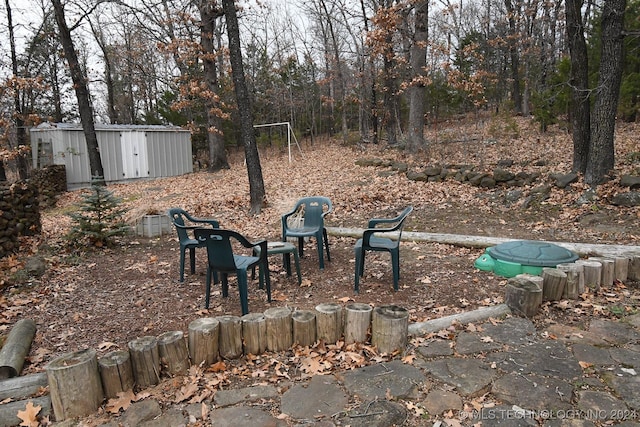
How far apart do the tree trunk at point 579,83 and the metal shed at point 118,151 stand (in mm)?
14123

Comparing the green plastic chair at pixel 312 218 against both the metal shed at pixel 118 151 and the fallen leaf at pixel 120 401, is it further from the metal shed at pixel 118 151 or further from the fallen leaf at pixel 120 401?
→ the metal shed at pixel 118 151

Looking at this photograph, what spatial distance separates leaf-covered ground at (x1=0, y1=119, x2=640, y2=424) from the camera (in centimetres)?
363

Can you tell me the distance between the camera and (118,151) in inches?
605

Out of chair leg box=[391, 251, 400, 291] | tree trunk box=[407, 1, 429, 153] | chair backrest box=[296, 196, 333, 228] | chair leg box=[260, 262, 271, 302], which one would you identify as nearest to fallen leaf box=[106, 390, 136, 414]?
chair leg box=[260, 262, 271, 302]

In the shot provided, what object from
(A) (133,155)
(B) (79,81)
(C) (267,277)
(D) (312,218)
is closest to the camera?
(C) (267,277)

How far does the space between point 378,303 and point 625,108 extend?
1238 centimetres

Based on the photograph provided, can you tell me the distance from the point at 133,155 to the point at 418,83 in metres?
10.9

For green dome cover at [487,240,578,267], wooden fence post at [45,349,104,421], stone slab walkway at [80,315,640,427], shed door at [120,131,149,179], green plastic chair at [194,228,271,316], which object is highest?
shed door at [120,131,149,179]

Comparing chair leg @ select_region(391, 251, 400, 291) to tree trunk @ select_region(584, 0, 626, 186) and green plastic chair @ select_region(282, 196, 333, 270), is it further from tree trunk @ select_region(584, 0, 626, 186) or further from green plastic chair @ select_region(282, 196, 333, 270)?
tree trunk @ select_region(584, 0, 626, 186)

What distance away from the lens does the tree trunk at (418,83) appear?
37.3ft

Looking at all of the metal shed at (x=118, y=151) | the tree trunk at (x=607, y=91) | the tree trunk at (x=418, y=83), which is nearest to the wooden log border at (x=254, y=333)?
the tree trunk at (x=607, y=91)

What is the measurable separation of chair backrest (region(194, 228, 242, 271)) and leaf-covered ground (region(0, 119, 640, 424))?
0.51 m

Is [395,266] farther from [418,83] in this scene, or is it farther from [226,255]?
[418,83]

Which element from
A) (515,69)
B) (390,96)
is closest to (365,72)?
(390,96)
